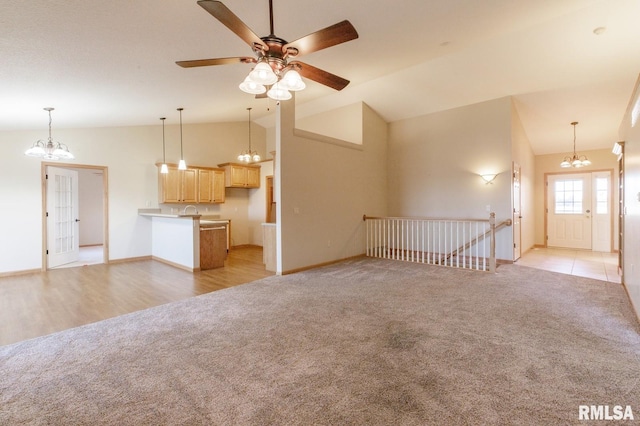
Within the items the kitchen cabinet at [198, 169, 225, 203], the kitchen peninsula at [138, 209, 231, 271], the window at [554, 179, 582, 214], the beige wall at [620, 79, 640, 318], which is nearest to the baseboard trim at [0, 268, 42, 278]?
the kitchen peninsula at [138, 209, 231, 271]

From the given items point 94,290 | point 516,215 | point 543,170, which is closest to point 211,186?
point 94,290

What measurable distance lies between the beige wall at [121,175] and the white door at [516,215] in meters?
6.89

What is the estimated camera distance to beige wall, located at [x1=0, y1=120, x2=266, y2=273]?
5262 mm

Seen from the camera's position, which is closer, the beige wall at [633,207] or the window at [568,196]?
the beige wall at [633,207]

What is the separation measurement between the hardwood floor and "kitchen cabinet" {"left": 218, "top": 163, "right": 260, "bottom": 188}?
262 cm

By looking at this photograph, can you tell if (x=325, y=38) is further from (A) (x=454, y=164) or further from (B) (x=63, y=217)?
(B) (x=63, y=217)

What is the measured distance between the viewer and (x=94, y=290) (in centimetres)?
430

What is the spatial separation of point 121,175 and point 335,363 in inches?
255

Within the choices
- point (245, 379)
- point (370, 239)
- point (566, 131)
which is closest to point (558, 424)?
point (245, 379)

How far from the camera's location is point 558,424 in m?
1.62

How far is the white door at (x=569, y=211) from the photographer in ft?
25.6

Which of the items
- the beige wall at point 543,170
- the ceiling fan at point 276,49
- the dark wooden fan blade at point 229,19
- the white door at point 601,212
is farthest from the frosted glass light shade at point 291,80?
the white door at point 601,212

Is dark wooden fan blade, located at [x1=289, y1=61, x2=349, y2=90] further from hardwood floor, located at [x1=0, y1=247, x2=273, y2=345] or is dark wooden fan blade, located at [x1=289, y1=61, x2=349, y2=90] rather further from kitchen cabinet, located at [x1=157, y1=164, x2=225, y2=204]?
kitchen cabinet, located at [x1=157, y1=164, x2=225, y2=204]

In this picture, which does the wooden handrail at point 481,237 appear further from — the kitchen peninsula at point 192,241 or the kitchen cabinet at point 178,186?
the kitchen cabinet at point 178,186
